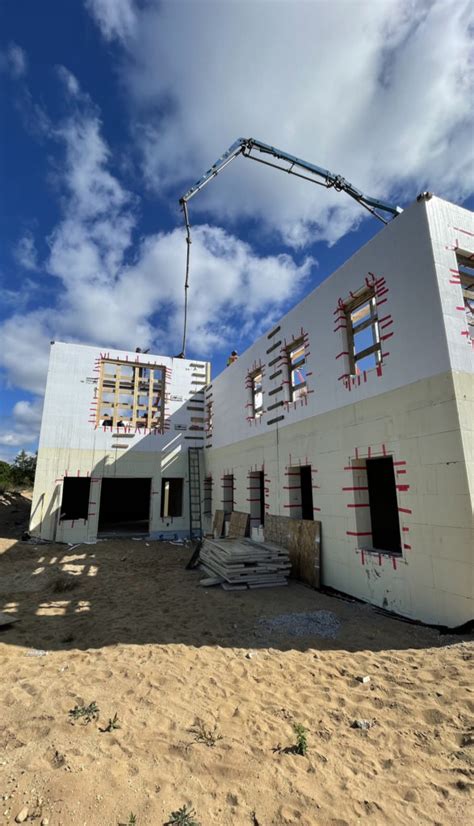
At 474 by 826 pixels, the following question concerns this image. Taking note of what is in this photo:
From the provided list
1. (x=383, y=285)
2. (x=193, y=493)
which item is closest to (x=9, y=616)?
(x=383, y=285)

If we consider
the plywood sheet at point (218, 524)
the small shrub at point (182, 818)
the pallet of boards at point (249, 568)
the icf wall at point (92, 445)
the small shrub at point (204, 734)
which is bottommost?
the small shrub at point (204, 734)

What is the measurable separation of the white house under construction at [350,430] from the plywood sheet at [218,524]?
1.14 feet

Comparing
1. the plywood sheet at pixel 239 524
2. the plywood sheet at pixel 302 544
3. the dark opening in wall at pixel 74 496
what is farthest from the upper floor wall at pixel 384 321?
the dark opening in wall at pixel 74 496

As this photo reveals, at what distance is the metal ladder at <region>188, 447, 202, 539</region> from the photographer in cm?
1550

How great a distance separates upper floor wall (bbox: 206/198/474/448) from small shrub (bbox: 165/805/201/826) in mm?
5750

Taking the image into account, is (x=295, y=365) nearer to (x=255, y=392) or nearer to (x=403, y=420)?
(x=255, y=392)

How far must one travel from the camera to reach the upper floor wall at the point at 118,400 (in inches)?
582

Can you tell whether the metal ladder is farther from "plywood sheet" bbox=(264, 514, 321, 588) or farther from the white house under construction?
"plywood sheet" bbox=(264, 514, 321, 588)

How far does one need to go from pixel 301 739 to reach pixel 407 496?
3.95 metres

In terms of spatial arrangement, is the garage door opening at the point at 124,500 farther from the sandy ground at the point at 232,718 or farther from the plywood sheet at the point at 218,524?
the sandy ground at the point at 232,718

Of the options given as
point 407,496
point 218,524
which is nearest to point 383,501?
point 407,496

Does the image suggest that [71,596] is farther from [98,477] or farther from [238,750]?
[98,477]

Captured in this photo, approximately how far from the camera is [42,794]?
249cm

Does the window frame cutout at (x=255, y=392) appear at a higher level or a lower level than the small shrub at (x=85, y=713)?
higher
